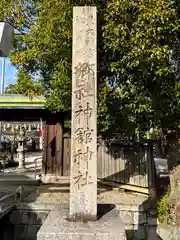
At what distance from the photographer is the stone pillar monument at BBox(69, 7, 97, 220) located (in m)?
4.43

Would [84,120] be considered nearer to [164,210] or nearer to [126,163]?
[164,210]

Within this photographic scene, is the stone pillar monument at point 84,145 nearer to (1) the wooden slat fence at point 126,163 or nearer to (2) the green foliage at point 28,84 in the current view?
(2) the green foliage at point 28,84

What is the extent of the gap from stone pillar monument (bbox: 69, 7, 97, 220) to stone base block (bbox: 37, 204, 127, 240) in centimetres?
22

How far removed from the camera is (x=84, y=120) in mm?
4582

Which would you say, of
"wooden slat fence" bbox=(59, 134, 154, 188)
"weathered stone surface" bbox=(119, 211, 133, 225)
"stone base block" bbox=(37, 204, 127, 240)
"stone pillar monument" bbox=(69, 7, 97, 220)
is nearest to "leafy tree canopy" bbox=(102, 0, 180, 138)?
"stone pillar monument" bbox=(69, 7, 97, 220)

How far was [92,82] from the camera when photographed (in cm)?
466

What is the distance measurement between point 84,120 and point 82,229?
173 centimetres

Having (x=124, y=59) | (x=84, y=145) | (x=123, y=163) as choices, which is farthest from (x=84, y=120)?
(x=123, y=163)

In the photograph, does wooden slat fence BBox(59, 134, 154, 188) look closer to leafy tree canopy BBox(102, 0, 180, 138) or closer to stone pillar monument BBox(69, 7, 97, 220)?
leafy tree canopy BBox(102, 0, 180, 138)

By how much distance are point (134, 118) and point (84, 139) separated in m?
2.93

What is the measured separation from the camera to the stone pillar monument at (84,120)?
4.43 meters

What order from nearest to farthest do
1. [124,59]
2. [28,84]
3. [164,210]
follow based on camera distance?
[124,59], [164,210], [28,84]

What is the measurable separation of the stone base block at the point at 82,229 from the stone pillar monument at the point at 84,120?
8.8 inches

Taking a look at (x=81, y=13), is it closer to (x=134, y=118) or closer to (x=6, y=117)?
(x=134, y=118)
